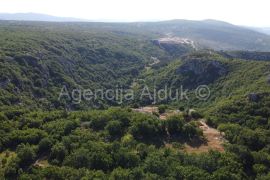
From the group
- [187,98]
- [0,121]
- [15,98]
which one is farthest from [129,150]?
[187,98]

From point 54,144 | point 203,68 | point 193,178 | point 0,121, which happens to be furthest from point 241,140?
point 203,68

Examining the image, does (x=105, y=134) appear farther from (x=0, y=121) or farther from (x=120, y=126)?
(x=0, y=121)

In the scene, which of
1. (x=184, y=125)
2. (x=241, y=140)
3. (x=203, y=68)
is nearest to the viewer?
(x=241, y=140)

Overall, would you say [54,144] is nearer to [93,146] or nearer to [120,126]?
[93,146]

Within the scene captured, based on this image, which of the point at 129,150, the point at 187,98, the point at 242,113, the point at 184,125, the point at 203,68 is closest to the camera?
the point at 129,150

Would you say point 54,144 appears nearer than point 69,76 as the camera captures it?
Yes

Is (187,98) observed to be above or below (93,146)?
below

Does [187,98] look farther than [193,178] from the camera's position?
Yes

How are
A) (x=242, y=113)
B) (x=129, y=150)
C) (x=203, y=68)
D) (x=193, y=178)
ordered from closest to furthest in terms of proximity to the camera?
(x=193, y=178)
(x=129, y=150)
(x=242, y=113)
(x=203, y=68)

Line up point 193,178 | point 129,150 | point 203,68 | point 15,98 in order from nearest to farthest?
1. point 193,178
2. point 129,150
3. point 15,98
4. point 203,68
